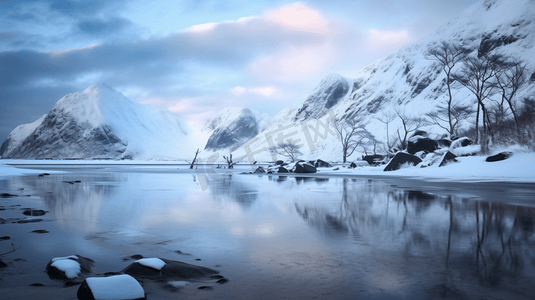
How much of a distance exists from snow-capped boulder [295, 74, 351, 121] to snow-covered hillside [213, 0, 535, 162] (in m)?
19.3

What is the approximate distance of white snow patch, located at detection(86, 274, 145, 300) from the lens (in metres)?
2.93

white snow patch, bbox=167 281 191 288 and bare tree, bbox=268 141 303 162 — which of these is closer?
white snow patch, bbox=167 281 191 288

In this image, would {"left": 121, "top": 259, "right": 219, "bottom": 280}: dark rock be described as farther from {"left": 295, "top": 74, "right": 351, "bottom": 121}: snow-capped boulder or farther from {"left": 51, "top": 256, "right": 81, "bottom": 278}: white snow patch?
{"left": 295, "top": 74, "right": 351, "bottom": 121}: snow-capped boulder

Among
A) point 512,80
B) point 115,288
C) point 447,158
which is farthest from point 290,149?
point 115,288

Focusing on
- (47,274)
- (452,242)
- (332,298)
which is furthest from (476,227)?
(47,274)

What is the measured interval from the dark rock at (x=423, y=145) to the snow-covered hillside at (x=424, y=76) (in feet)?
102

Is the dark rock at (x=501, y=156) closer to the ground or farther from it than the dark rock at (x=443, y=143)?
closer to the ground

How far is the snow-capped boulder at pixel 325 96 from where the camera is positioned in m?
176

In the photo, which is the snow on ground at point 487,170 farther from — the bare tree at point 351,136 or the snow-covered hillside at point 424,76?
the snow-covered hillside at point 424,76

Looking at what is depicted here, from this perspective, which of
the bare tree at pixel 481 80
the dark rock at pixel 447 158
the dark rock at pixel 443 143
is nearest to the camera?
the dark rock at pixel 447 158

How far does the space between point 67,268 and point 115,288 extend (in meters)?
1.14

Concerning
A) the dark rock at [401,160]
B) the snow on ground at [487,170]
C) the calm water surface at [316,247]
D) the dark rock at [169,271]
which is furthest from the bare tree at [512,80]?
the dark rock at [169,271]

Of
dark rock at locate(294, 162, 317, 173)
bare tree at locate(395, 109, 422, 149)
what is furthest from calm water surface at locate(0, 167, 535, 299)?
bare tree at locate(395, 109, 422, 149)

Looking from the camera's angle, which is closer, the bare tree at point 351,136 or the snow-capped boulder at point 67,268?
the snow-capped boulder at point 67,268
